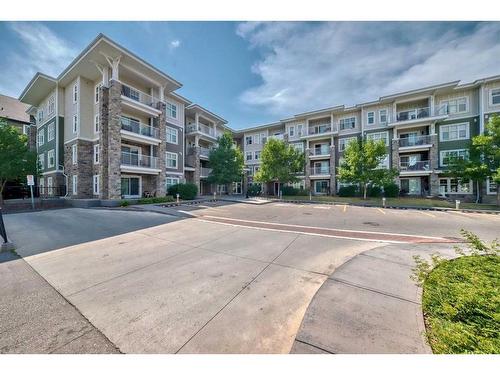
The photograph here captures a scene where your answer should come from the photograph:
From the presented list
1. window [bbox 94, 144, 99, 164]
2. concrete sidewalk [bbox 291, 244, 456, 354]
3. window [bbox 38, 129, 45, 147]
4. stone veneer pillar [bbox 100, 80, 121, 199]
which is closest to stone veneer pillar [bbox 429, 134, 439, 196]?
concrete sidewalk [bbox 291, 244, 456, 354]

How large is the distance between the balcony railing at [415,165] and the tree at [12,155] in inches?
1592

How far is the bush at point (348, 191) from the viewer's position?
26172 mm

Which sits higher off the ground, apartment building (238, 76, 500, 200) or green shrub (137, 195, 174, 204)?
apartment building (238, 76, 500, 200)

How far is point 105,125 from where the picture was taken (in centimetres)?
1723

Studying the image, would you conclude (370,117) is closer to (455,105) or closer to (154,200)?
(455,105)

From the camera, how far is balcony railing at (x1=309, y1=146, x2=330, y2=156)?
96.5 feet

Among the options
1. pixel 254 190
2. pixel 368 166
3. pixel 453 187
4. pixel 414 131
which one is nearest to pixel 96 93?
pixel 254 190

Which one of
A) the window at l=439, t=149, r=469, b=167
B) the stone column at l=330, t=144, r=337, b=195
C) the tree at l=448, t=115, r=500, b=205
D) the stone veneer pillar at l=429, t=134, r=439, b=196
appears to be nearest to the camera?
the tree at l=448, t=115, r=500, b=205

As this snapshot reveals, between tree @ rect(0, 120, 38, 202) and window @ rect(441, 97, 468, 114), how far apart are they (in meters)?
44.8

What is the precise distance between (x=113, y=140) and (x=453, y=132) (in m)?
36.7

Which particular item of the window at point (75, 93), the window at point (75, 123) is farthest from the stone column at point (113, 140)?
the window at point (75, 93)

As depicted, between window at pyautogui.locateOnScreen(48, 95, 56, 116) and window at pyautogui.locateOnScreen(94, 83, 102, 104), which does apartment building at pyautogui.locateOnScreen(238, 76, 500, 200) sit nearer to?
window at pyautogui.locateOnScreen(94, 83, 102, 104)

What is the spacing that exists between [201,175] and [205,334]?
26.9 meters

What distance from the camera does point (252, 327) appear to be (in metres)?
2.68
